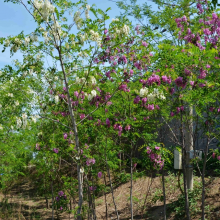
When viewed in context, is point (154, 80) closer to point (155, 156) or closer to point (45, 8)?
point (155, 156)

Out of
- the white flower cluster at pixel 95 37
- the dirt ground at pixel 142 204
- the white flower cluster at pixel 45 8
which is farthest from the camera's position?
the dirt ground at pixel 142 204

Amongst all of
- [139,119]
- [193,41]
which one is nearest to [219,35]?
[193,41]

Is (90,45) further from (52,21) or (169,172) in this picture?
(169,172)

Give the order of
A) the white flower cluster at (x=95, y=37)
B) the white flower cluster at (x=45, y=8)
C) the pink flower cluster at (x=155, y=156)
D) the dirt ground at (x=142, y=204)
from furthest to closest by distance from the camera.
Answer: the dirt ground at (x=142, y=204), the pink flower cluster at (x=155, y=156), the white flower cluster at (x=95, y=37), the white flower cluster at (x=45, y=8)

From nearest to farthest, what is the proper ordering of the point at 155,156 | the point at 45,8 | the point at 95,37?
the point at 45,8 → the point at 95,37 → the point at 155,156

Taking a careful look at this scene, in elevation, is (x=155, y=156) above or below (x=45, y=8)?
below

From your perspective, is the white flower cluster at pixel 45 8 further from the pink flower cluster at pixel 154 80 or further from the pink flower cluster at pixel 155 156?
the pink flower cluster at pixel 155 156

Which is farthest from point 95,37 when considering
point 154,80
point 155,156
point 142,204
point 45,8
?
point 142,204

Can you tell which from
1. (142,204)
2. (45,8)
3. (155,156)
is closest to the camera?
(45,8)

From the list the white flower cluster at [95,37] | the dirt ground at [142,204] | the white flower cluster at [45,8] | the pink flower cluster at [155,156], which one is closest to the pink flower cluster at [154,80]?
the white flower cluster at [95,37]

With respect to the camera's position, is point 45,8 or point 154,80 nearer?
point 45,8

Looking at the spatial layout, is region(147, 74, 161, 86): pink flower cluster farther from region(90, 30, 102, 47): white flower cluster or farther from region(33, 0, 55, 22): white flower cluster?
region(33, 0, 55, 22): white flower cluster

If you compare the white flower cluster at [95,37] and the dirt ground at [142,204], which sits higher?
the white flower cluster at [95,37]

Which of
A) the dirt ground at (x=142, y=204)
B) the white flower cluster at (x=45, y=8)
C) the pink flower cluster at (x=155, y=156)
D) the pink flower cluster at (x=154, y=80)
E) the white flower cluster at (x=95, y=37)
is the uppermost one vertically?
the white flower cluster at (x=45, y=8)
